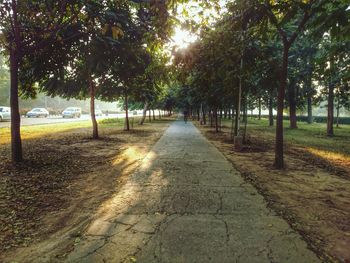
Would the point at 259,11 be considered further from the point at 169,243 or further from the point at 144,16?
the point at 144,16

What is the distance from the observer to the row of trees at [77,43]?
29.9ft

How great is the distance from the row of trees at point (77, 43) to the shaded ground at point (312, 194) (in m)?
4.34

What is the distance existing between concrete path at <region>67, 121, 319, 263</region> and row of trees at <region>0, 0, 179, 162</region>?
11.5 feet

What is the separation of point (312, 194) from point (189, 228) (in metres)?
3.53

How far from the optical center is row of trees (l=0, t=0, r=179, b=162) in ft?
29.9

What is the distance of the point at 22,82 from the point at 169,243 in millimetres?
13162

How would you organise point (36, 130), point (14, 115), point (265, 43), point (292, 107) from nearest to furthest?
1. point (265, 43)
2. point (14, 115)
3. point (36, 130)
4. point (292, 107)

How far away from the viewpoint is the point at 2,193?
6520 mm

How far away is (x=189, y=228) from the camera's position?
4516 millimetres

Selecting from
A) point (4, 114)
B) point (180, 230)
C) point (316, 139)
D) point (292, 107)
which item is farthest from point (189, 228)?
point (4, 114)

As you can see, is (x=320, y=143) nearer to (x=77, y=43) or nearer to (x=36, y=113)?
(x=77, y=43)

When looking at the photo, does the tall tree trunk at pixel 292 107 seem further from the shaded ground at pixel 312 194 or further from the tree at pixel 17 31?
the tree at pixel 17 31

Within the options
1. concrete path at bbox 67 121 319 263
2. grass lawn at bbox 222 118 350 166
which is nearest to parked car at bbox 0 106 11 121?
grass lawn at bbox 222 118 350 166

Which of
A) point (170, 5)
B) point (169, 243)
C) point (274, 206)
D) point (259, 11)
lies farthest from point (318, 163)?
point (169, 243)
